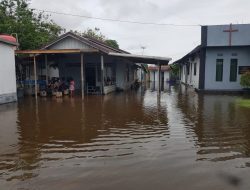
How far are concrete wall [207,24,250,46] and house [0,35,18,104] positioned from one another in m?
14.9

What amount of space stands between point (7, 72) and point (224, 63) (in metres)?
16.6

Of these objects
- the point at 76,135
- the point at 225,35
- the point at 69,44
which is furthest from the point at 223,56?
the point at 76,135

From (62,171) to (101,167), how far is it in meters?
0.77

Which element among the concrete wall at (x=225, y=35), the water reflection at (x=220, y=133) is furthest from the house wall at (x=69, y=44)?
the water reflection at (x=220, y=133)

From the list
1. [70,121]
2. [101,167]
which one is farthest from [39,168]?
[70,121]

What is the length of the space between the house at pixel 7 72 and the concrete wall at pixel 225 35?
14923 millimetres

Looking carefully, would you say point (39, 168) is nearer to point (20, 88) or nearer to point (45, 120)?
point (45, 120)

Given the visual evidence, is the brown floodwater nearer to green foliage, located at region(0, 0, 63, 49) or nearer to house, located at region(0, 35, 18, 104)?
house, located at region(0, 35, 18, 104)

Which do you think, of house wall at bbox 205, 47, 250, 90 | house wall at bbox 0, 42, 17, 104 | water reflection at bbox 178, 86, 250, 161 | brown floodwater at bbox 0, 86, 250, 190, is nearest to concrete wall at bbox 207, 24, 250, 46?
house wall at bbox 205, 47, 250, 90

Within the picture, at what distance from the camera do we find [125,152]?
243 inches

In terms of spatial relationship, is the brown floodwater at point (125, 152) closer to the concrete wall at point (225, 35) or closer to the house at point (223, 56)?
the house at point (223, 56)

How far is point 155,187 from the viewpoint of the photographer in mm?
4395

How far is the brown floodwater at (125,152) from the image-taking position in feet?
15.1

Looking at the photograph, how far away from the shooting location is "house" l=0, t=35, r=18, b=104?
15054 mm
